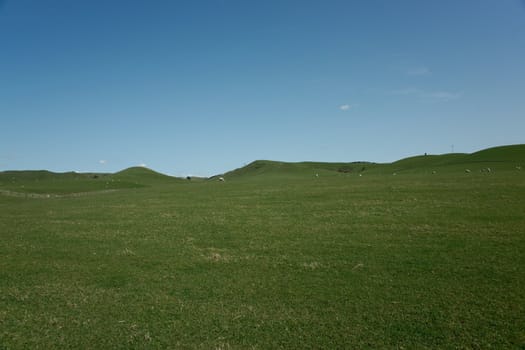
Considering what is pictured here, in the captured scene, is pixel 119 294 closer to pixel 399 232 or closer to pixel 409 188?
pixel 399 232

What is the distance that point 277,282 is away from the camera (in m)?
11.1

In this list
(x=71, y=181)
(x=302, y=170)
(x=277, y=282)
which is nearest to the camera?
(x=277, y=282)

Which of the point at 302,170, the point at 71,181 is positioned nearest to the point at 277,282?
the point at 71,181

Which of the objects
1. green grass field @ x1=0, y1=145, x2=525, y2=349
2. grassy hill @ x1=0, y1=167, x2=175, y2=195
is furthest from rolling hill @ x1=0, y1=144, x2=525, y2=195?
green grass field @ x1=0, y1=145, x2=525, y2=349

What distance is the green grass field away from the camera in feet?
26.2

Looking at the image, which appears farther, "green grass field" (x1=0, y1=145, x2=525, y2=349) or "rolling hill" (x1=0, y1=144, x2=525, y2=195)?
"rolling hill" (x1=0, y1=144, x2=525, y2=195)

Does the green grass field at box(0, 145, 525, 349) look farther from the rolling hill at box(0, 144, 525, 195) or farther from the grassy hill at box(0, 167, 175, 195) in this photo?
the grassy hill at box(0, 167, 175, 195)

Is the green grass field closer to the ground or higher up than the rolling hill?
closer to the ground

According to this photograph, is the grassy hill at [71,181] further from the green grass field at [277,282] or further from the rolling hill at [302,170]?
the green grass field at [277,282]

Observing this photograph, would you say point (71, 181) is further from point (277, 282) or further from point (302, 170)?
point (277, 282)

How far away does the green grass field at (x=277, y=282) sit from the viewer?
26.2ft

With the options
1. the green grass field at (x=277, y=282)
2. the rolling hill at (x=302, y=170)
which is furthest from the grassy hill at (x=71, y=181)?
the green grass field at (x=277, y=282)

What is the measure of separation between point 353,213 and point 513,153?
70.5m

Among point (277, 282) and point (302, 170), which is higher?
point (302, 170)
